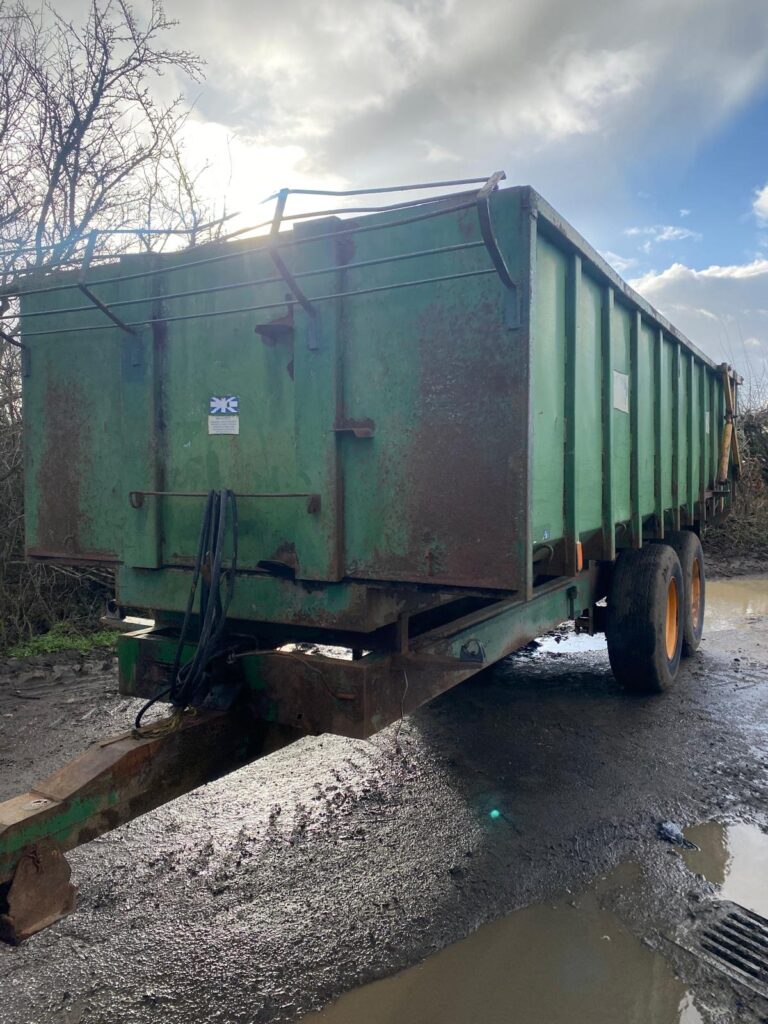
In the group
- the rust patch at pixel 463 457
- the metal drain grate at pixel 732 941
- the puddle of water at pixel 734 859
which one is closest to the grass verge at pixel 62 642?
the rust patch at pixel 463 457

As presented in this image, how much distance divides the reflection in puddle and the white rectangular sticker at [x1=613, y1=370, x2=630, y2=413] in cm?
268

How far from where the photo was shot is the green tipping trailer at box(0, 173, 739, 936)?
2.54 meters

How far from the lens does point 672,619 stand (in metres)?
5.91

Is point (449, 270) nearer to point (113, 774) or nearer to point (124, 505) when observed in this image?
point (124, 505)

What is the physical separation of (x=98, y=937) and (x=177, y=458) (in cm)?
184

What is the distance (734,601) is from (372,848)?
8057 millimetres

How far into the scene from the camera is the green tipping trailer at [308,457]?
2541 millimetres

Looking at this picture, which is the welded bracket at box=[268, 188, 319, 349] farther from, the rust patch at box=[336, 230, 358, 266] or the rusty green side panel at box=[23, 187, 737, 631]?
the rust patch at box=[336, 230, 358, 266]

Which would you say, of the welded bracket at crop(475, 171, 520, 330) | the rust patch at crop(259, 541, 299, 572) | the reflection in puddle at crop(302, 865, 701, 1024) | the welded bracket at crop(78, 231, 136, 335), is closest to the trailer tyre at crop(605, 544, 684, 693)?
the reflection in puddle at crop(302, 865, 701, 1024)

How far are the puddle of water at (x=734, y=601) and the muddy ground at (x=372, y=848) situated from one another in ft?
10.8

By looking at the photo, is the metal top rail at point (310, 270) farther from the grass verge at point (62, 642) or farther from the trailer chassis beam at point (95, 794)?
the grass verge at point (62, 642)

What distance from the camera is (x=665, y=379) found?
559cm

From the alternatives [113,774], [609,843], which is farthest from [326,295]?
[609,843]

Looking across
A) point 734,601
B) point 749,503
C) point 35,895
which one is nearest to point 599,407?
point 35,895
